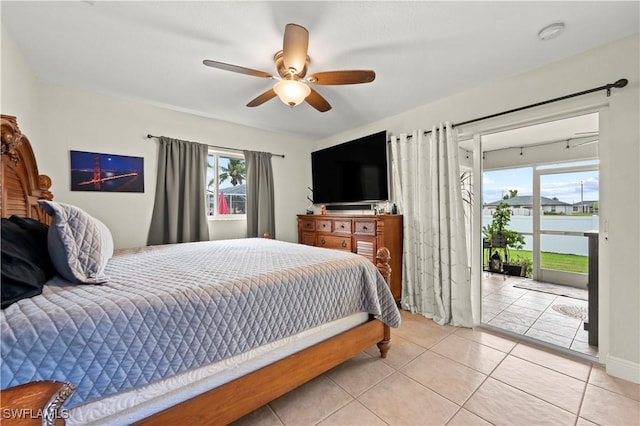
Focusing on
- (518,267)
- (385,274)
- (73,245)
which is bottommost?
(518,267)

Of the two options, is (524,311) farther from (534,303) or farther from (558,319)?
(534,303)

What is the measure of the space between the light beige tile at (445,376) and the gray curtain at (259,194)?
2.67 m

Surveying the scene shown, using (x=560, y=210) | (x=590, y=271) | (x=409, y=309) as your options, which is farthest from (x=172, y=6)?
(x=560, y=210)

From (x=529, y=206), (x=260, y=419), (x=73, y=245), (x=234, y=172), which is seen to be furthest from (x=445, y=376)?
(x=529, y=206)

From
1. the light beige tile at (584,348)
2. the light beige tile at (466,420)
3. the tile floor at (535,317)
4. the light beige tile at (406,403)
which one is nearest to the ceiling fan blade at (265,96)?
the light beige tile at (406,403)

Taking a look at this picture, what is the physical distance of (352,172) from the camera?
3.73 m

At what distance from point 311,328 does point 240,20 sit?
205 centimetres

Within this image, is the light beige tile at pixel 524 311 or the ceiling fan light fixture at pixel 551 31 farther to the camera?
the light beige tile at pixel 524 311

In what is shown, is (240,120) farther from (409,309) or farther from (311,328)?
(409,309)

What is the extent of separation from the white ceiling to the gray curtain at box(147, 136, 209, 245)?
2.36 feet

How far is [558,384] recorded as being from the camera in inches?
67.4

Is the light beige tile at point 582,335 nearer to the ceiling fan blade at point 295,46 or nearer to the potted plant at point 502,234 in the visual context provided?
the potted plant at point 502,234

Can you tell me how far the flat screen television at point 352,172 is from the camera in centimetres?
336

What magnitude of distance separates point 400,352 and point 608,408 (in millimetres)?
1224
